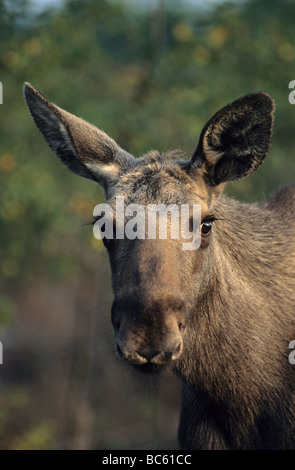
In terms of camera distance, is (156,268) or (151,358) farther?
(156,268)

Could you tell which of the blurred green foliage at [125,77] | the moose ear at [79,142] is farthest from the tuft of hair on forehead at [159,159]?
the blurred green foliage at [125,77]

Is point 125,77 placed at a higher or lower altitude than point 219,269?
higher

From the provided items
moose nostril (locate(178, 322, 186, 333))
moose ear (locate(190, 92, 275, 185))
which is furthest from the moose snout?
moose ear (locate(190, 92, 275, 185))

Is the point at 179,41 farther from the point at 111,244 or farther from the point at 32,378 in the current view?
the point at 32,378

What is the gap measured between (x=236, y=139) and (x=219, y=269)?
1.08 m

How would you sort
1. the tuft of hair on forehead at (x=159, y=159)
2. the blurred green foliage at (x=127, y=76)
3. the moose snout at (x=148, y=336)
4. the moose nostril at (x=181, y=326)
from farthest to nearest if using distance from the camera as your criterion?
the blurred green foliage at (x=127, y=76) → the tuft of hair on forehead at (x=159, y=159) → the moose nostril at (x=181, y=326) → the moose snout at (x=148, y=336)

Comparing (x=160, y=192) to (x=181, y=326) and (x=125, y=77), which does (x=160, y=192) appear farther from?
(x=125, y=77)

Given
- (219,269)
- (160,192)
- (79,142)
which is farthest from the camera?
(79,142)

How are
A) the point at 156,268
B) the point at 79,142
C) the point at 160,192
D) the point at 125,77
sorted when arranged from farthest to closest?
the point at 125,77, the point at 79,142, the point at 160,192, the point at 156,268

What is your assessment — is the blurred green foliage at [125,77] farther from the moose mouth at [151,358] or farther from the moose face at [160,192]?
the moose mouth at [151,358]

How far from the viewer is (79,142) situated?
20.3 feet

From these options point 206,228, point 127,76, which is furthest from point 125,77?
point 206,228

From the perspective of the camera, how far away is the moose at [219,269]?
553 cm

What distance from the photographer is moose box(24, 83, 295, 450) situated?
5531mm
